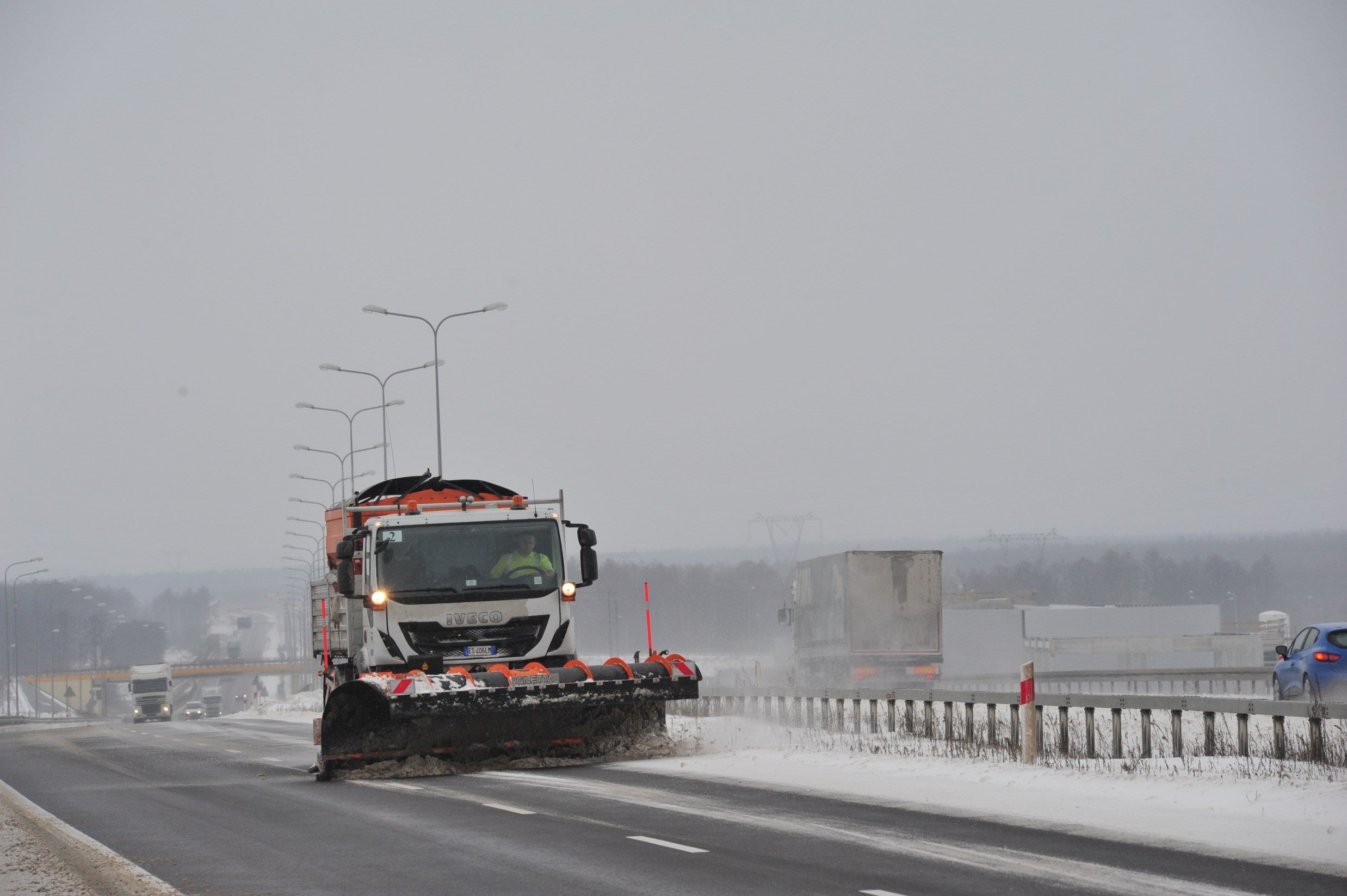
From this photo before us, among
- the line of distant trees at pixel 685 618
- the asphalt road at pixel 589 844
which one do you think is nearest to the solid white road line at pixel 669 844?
the asphalt road at pixel 589 844

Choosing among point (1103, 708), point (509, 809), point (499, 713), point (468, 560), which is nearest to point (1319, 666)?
point (1103, 708)

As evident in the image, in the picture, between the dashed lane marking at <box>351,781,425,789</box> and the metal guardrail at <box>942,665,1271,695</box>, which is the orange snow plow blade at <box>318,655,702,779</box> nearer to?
the dashed lane marking at <box>351,781,425,789</box>

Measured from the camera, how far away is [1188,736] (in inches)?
875

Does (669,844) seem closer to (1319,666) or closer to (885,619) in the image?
(1319,666)

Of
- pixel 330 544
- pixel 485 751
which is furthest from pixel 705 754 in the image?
pixel 330 544

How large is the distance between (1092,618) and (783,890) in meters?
87.0

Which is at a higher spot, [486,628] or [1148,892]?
[486,628]

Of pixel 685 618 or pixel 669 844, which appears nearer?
pixel 669 844

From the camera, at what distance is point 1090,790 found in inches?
516

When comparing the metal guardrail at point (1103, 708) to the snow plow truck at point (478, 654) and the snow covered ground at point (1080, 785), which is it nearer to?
the snow covered ground at point (1080, 785)

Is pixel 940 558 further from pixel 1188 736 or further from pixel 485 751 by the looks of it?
pixel 485 751

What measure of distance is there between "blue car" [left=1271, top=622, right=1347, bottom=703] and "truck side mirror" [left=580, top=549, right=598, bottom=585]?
30.2 feet

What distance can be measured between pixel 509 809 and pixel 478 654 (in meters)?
4.03

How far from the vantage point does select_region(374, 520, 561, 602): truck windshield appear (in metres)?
16.7
